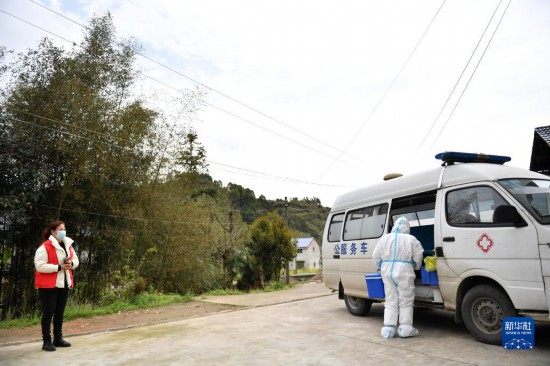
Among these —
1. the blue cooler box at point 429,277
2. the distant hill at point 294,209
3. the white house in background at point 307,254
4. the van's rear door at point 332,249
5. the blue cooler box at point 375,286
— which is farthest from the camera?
the white house in background at point 307,254

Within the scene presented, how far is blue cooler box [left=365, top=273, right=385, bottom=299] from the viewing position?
537 centimetres

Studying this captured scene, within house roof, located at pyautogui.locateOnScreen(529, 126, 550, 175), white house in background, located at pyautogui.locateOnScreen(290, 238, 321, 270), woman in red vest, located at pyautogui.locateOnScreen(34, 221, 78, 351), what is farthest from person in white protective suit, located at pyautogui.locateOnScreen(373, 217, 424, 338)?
white house in background, located at pyautogui.locateOnScreen(290, 238, 321, 270)

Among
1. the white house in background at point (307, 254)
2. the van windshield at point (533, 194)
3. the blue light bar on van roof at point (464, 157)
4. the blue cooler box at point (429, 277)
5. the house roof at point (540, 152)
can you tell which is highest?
the house roof at point (540, 152)

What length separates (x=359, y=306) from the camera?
6.64 meters

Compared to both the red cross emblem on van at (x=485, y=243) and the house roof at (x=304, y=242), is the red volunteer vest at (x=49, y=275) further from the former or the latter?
the house roof at (x=304, y=242)

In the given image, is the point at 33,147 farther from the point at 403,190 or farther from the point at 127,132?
the point at 403,190

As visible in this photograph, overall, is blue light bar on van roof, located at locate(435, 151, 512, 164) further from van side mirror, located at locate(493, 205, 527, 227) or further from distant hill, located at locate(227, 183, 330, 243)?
distant hill, located at locate(227, 183, 330, 243)

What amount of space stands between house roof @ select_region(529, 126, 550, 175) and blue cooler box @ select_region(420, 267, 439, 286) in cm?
639

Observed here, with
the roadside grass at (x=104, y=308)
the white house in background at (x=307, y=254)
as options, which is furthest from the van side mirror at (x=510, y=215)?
the white house in background at (x=307, y=254)

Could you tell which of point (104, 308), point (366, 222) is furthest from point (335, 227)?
point (104, 308)

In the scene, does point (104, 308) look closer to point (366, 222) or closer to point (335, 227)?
point (335, 227)

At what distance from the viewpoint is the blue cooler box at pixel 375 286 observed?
17.6 feet

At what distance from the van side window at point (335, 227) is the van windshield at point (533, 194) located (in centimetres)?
339

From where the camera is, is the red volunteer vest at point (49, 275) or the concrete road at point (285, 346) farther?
the red volunteer vest at point (49, 275)
